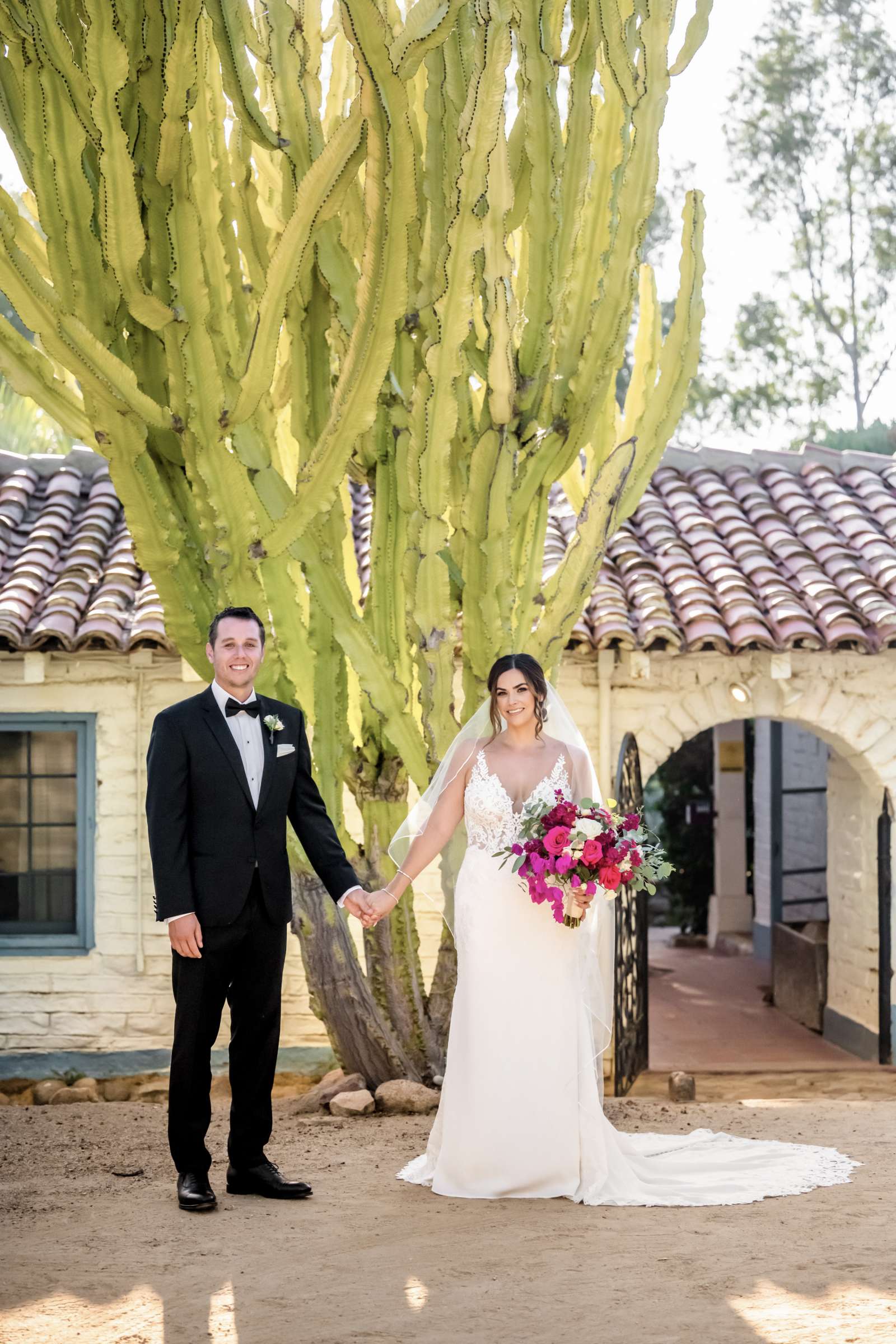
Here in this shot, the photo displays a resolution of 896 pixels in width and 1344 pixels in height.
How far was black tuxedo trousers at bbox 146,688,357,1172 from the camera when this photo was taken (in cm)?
434

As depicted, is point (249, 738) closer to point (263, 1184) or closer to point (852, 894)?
point (263, 1184)

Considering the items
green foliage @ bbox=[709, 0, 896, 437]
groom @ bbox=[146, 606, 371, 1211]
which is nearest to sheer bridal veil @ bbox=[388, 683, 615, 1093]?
groom @ bbox=[146, 606, 371, 1211]

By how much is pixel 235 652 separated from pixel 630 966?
477cm

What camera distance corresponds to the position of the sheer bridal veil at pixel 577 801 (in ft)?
15.8

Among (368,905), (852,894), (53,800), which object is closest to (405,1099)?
(368,905)

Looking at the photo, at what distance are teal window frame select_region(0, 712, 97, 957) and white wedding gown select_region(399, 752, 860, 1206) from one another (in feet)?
14.8

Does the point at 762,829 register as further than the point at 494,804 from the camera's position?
Yes

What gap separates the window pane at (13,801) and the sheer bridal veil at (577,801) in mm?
4692

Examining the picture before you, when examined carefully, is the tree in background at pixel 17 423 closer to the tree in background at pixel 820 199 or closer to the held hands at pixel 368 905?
the tree in background at pixel 820 199

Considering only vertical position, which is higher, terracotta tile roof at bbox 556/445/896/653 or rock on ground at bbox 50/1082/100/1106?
terracotta tile roof at bbox 556/445/896/653

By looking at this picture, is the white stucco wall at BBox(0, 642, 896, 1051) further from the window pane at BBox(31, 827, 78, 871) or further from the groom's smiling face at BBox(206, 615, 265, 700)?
the groom's smiling face at BBox(206, 615, 265, 700)

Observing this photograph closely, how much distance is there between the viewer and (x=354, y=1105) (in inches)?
234

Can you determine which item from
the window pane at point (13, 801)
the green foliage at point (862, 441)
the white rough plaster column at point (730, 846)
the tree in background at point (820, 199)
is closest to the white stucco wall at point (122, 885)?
the window pane at point (13, 801)

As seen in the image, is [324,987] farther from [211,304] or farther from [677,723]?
[677,723]
